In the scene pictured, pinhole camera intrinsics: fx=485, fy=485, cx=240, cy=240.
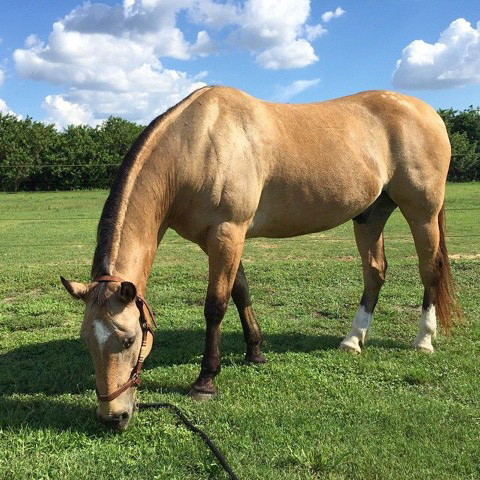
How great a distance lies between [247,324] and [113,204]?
182 cm

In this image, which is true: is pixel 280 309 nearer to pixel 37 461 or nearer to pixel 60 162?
pixel 37 461

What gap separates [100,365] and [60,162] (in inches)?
1674

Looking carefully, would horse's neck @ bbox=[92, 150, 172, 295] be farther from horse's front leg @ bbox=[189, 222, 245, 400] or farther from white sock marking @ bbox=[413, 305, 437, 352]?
white sock marking @ bbox=[413, 305, 437, 352]

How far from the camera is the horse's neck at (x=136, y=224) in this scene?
3.18 metres

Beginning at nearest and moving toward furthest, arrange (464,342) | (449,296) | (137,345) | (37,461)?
(37,461) < (137,345) < (464,342) < (449,296)

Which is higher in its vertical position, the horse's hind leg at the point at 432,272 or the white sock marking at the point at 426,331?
the horse's hind leg at the point at 432,272

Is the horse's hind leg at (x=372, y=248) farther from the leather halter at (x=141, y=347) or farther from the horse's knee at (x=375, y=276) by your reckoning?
the leather halter at (x=141, y=347)

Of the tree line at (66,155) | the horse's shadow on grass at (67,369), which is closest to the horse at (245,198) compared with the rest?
the horse's shadow on grass at (67,369)

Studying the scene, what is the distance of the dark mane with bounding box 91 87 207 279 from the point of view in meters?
3.14

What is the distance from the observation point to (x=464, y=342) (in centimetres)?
481

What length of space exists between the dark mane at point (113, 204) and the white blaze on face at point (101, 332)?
360 mm

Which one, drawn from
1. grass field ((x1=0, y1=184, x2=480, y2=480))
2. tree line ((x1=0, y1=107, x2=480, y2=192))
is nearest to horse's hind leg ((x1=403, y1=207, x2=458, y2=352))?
grass field ((x1=0, y1=184, x2=480, y2=480))

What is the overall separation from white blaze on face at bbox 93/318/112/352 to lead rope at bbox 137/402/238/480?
0.79m

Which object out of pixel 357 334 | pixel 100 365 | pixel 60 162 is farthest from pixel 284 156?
pixel 60 162
